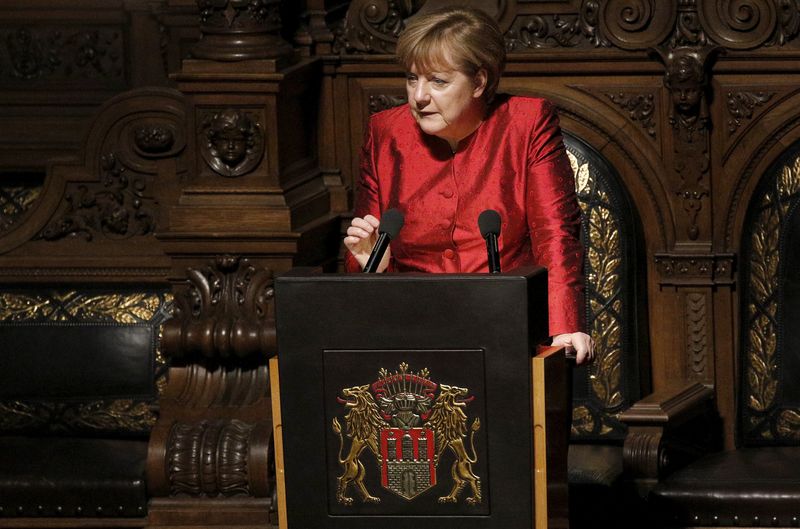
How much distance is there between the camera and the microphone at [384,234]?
335 cm

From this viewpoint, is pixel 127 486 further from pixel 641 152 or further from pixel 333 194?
pixel 641 152

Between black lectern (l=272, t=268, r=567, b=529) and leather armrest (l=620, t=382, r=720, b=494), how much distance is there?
1.22 metres

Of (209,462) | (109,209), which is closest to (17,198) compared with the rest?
(109,209)

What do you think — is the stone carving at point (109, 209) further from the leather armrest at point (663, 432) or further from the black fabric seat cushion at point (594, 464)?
the leather armrest at point (663, 432)

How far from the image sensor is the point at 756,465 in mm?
4723

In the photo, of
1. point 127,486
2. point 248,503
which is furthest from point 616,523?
point 127,486

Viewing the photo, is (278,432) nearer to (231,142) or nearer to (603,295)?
(231,142)

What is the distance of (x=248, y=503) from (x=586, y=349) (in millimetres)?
1248

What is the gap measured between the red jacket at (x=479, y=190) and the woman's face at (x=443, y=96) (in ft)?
0.33

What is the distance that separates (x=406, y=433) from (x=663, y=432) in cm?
146

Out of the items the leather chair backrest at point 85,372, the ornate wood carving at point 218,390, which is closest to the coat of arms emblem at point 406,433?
the ornate wood carving at point 218,390

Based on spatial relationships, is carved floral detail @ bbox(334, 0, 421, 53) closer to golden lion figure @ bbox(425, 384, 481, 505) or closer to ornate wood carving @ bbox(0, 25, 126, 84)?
ornate wood carving @ bbox(0, 25, 126, 84)

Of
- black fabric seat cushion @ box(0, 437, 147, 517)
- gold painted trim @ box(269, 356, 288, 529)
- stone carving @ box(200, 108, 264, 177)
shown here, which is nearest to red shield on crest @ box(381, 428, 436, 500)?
gold painted trim @ box(269, 356, 288, 529)

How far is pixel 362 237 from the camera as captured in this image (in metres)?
3.61
